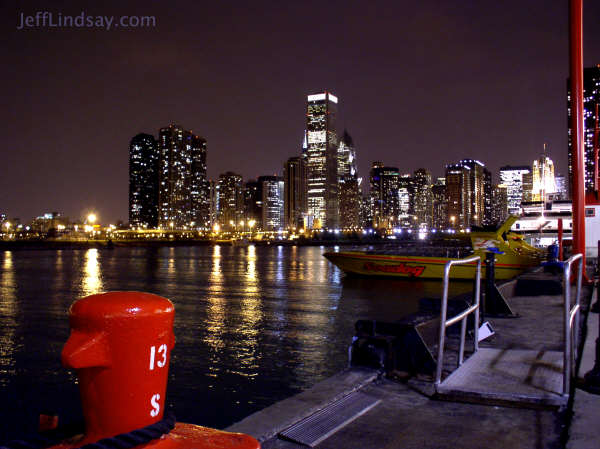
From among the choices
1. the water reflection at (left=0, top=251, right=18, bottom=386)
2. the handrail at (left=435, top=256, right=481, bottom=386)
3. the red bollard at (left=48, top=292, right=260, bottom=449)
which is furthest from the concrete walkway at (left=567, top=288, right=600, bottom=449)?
the water reflection at (left=0, top=251, right=18, bottom=386)

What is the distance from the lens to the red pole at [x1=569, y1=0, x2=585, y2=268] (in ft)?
45.3

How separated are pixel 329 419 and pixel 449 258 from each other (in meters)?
26.5

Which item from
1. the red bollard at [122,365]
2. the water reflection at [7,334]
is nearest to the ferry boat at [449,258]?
the water reflection at [7,334]

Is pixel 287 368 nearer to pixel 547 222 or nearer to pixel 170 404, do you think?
pixel 170 404

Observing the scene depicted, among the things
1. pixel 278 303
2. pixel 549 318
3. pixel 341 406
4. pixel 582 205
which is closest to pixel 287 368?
pixel 549 318

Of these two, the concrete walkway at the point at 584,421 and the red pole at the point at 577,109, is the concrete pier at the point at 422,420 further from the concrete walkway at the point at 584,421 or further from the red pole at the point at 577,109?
the red pole at the point at 577,109

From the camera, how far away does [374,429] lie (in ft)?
16.2

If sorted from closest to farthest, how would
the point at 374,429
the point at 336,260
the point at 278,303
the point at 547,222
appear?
1. the point at 374,429
2. the point at 278,303
3. the point at 336,260
4. the point at 547,222

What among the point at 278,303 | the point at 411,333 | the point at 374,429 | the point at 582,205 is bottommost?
the point at 278,303

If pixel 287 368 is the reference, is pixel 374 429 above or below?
above

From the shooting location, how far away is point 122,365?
2.10m

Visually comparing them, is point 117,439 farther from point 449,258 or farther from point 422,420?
point 449,258

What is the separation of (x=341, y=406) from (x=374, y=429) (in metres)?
0.68

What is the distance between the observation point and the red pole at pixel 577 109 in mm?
13820
